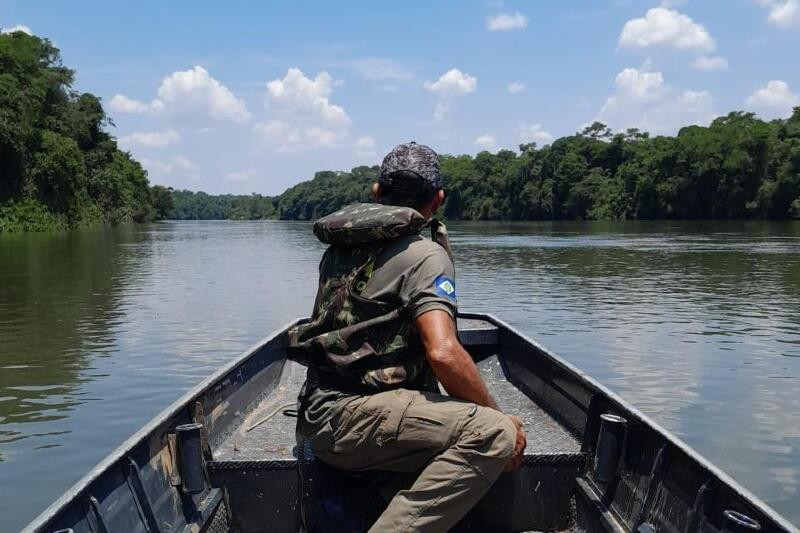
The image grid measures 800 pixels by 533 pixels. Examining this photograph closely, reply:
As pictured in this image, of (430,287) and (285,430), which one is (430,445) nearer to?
(430,287)

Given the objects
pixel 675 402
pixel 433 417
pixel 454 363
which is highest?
pixel 454 363

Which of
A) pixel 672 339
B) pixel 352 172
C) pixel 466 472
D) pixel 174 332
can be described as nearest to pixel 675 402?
pixel 672 339

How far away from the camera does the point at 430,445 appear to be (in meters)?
2.88

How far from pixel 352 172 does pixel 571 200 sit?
8844 centimetres

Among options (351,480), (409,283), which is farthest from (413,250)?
(351,480)

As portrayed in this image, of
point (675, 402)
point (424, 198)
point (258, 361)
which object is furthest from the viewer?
point (675, 402)

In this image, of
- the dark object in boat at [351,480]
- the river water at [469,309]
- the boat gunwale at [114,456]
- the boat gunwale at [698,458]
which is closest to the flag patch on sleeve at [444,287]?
the dark object in boat at [351,480]

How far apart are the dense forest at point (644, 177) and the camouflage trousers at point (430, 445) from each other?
71743mm

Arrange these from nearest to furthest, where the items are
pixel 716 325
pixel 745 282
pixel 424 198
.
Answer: pixel 424 198 < pixel 716 325 < pixel 745 282

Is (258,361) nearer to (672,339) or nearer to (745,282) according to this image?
(672,339)

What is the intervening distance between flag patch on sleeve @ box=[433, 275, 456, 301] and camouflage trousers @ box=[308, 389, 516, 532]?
409 millimetres

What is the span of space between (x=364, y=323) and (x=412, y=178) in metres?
0.63

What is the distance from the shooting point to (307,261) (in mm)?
29234

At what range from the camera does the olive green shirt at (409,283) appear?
2820 mm
